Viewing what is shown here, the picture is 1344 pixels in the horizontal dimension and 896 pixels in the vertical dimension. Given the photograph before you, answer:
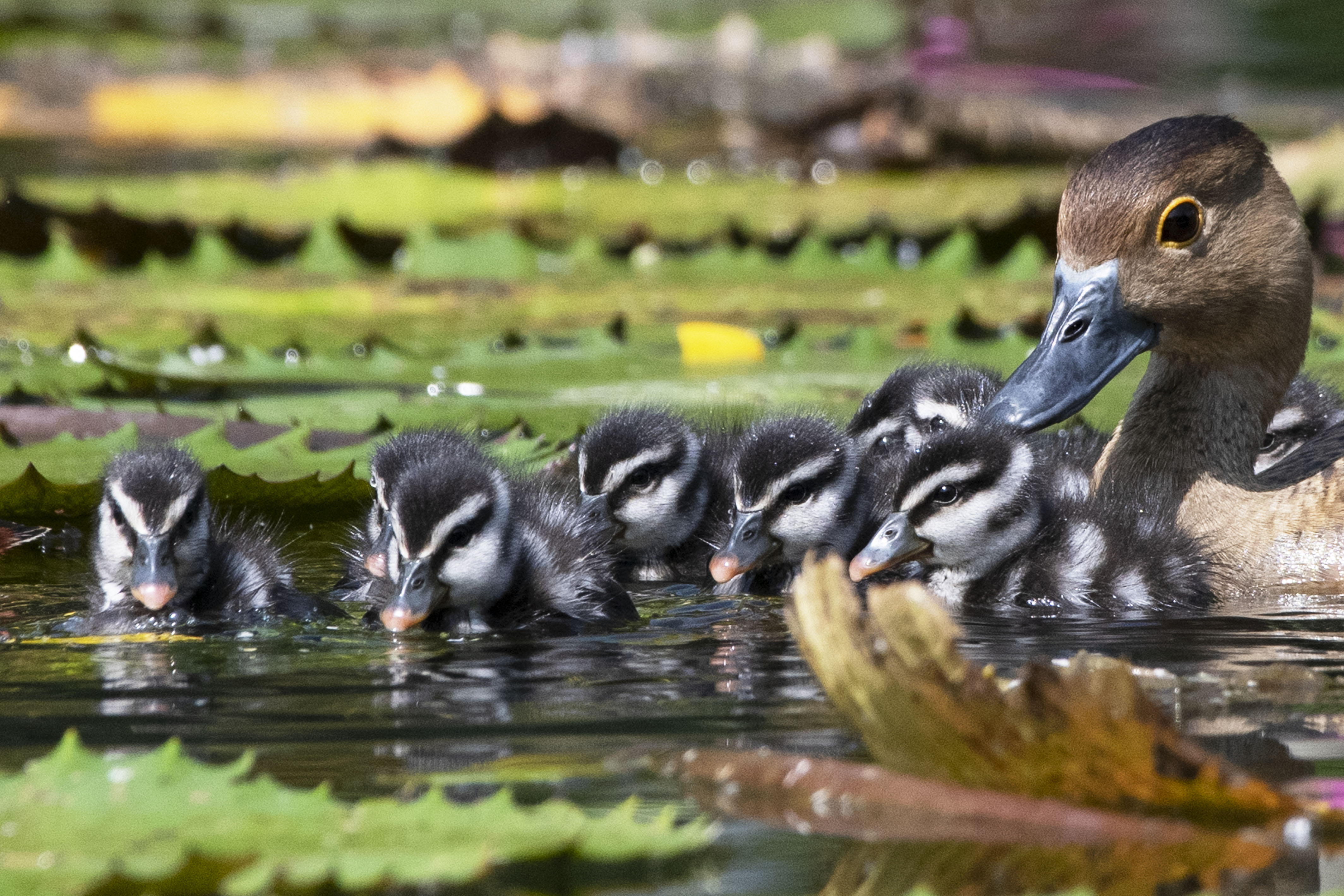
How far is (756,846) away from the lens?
1985 mm

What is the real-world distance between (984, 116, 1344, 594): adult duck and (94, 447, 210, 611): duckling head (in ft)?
5.16

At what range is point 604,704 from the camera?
2.73 metres

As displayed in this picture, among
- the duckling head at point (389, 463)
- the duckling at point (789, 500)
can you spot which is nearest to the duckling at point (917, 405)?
the duckling at point (789, 500)

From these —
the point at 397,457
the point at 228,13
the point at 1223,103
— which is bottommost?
the point at 397,457

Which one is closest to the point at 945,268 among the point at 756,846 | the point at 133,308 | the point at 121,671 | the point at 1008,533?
the point at 133,308

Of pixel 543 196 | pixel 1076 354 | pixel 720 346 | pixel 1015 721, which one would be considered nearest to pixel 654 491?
pixel 1076 354

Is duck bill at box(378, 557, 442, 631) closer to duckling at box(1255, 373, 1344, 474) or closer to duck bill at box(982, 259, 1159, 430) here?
duck bill at box(982, 259, 1159, 430)

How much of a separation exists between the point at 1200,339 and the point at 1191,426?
0.19 metres

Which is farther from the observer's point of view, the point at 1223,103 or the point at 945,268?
the point at 1223,103

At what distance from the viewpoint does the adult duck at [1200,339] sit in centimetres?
370

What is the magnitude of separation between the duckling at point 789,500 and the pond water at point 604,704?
164 millimetres

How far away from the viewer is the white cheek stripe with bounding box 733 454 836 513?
379cm

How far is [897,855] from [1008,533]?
69.8 inches

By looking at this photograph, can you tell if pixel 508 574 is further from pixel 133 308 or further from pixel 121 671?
pixel 133 308
